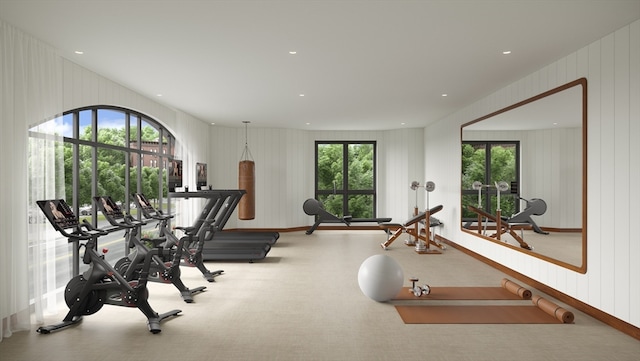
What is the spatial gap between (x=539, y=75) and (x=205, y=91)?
5.00 meters

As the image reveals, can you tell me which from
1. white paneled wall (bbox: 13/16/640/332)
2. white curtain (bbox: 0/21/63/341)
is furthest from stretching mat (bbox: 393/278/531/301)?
white curtain (bbox: 0/21/63/341)

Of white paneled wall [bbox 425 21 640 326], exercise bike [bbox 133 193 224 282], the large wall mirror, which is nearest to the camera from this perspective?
white paneled wall [bbox 425 21 640 326]

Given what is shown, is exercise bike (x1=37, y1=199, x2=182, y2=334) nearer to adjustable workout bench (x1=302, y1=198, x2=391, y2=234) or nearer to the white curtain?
the white curtain

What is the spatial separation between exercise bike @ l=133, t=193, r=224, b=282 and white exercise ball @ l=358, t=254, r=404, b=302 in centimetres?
237

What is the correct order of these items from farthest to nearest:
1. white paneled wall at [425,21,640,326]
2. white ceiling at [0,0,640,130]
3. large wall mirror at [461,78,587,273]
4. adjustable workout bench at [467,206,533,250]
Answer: adjustable workout bench at [467,206,533,250], large wall mirror at [461,78,587,273], white paneled wall at [425,21,640,326], white ceiling at [0,0,640,130]

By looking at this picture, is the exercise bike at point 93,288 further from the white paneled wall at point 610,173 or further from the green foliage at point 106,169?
the white paneled wall at point 610,173

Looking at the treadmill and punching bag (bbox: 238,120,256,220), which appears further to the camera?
punching bag (bbox: 238,120,256,220)

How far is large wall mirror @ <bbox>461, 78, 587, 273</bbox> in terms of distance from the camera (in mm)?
4566

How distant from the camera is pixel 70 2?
3316 mm

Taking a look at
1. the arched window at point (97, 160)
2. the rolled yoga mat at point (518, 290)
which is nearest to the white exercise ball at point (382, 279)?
the rolled yoga mat at point (518, 290)

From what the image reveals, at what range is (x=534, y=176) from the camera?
222 inches

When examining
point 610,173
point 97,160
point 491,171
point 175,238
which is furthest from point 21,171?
point 491,171

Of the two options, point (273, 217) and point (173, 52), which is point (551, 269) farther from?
point (273, 217)

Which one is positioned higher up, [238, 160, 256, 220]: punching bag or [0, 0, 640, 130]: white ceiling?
[0, 0, 640, 130]: white ceiling
